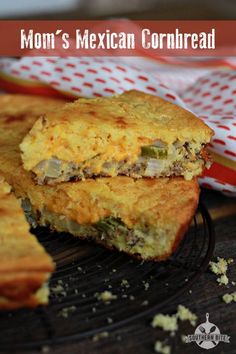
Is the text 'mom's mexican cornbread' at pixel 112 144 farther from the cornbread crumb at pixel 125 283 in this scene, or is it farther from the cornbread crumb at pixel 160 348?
the cornbread crumb at pixel 160 348

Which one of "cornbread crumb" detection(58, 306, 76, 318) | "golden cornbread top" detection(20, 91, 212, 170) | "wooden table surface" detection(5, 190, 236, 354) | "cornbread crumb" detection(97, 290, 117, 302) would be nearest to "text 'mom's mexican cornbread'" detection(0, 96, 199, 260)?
"golden cornbread top" detection(20, 91, 212, 170)

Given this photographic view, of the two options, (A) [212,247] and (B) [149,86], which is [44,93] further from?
(A) [212,247]

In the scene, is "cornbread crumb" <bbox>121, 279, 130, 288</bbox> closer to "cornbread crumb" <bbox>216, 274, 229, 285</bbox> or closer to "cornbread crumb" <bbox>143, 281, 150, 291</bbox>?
"cornbread crumb" <bbox>143, 281, 150, 291</bbox>

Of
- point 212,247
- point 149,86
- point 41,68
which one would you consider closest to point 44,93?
point 41,68

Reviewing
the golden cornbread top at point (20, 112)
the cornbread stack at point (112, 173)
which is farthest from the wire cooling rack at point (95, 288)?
the golden cornbread top at point (20, 112)

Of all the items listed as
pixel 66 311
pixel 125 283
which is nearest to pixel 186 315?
pixel 125 283

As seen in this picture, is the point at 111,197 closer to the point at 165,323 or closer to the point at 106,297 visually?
the point at 106,297
